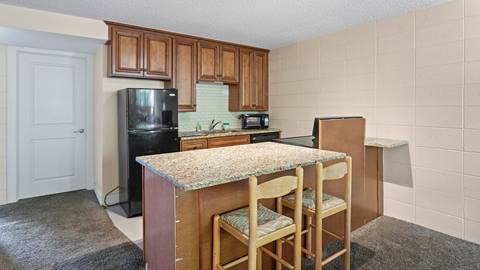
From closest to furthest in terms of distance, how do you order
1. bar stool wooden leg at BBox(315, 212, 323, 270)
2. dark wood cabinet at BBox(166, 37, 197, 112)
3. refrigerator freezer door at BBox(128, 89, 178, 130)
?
bar stool wooden leg at BBox(315, 212, 323, 270) → refrigerator freezer door at BBox(128, 89, 178, 130) → dark wood cabinet at BBox(166, 37, 197, 112)

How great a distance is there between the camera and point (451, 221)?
2.78 metres

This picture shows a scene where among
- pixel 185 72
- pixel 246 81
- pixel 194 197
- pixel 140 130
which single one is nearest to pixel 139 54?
pixel 185 72

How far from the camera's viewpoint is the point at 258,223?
1.61 metres

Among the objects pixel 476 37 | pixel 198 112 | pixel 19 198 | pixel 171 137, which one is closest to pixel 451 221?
pixel 476 37

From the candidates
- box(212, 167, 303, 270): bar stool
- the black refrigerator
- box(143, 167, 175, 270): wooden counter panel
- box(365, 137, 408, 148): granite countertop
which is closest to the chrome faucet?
A: the black refrigerator

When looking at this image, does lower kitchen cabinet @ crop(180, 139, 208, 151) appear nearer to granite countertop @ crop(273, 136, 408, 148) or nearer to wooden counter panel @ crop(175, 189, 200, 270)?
granite countertop @ crop(273, 136, 408, 148)

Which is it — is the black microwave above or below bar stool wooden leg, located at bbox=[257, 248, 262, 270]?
above

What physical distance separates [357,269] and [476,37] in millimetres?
2333

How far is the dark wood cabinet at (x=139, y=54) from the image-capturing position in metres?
3.35

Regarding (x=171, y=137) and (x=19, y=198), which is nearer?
(x=171, y=137)

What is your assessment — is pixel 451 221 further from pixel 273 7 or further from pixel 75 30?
pixel 75 30

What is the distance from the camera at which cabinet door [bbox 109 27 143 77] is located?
132 inches

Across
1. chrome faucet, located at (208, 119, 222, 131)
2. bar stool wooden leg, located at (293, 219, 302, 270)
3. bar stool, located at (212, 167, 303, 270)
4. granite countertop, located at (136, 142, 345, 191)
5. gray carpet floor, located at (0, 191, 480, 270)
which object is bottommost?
gray carpet floor, located at (0, 191, 480, 270)

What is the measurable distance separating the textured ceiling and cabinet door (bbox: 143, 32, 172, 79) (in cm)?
17
